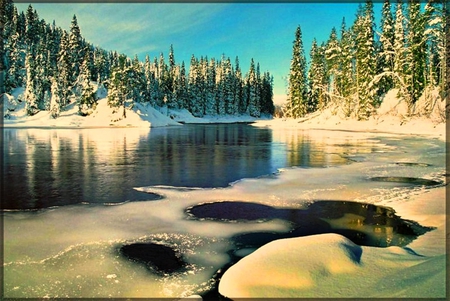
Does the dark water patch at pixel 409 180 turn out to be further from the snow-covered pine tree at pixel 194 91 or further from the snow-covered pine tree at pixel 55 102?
the snow-covered pine tree at pixel 194 91

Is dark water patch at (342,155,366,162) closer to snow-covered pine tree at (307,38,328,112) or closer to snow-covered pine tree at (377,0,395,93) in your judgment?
snow-covered pine tree at (377,0,395,93)

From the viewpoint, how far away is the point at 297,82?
6919cm

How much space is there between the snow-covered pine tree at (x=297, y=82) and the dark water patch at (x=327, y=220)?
6248 centimetres

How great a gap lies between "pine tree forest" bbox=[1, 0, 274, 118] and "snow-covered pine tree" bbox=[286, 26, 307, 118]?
34177mm

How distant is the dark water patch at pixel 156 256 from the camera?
5316 millimetres

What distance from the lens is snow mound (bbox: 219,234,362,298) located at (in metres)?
4.57

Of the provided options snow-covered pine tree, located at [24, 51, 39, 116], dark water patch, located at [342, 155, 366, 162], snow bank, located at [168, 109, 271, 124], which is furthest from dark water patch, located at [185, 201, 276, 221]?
snow bank, located at [168, 109, 271, 124]

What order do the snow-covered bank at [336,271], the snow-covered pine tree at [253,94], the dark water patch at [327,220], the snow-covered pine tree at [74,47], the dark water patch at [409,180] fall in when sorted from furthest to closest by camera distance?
Result: the snow-covered pine tree at [253,94], the snow-covered pine tree at [74,47], the dark water patch at [409,180], the dark water patch at [327,220], the snow-covered bank at [336,271]

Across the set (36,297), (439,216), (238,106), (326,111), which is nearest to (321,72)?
(326,111)

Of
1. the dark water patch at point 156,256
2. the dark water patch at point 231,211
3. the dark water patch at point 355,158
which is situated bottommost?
the dark water patch at point 156,256

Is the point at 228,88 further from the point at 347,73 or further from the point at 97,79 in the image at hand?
the point at 347,73

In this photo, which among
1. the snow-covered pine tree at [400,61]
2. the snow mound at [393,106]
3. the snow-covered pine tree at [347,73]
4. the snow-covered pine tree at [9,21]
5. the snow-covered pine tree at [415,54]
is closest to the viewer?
the snow-covered pine tree at [415,54]

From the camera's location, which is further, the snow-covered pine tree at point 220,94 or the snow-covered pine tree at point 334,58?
the snow-covered pine tree at point 220,94

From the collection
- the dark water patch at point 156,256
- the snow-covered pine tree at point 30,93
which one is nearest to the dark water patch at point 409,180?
the dark water patch at point 156,256
